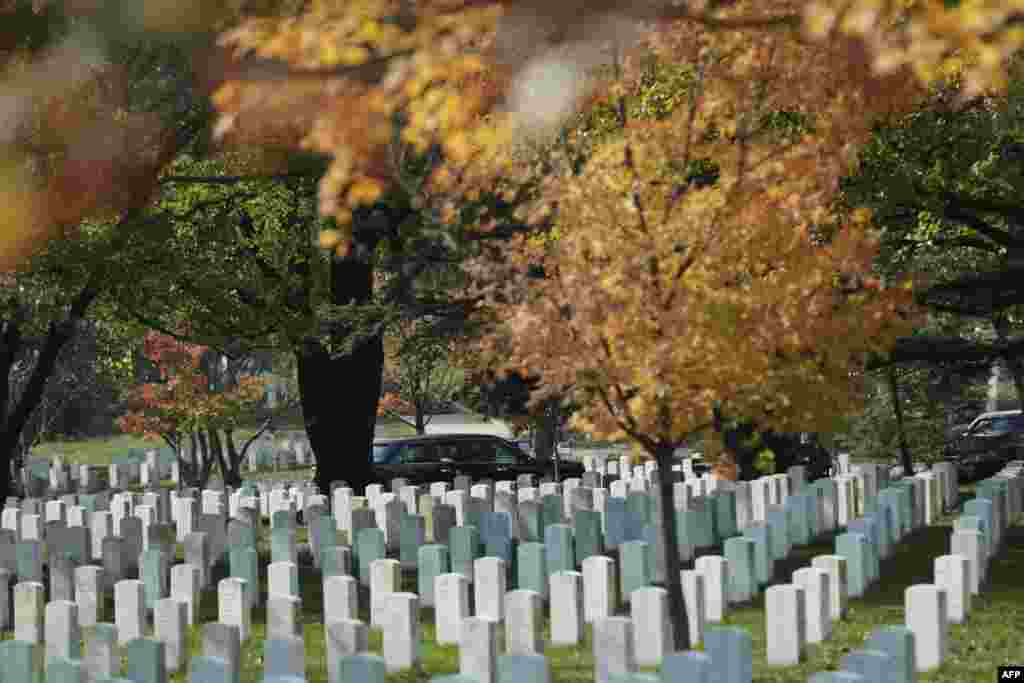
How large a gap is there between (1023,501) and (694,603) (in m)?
9.78

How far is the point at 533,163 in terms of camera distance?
13.1 m

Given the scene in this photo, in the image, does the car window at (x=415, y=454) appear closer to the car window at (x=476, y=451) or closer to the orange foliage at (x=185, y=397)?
the car window at (x=476, y=451)

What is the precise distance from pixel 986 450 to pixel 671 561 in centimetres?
1879

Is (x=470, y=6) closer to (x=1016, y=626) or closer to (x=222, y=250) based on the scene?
(x=1016, y=626)

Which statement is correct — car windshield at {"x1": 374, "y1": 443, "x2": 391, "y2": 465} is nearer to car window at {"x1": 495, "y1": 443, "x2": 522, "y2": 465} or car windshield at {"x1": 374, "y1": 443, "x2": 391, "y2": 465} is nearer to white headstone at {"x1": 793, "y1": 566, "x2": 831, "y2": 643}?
car window at {"x1": 495, "y1": 443, "x2": 522, "y2": 465}

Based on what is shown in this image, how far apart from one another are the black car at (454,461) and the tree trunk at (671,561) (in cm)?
1551

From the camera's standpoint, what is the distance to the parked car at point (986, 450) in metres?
28.5

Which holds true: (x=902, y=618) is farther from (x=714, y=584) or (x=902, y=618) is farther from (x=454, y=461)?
(x=454, y=461)

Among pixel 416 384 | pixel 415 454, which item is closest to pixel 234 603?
pixel 415 454

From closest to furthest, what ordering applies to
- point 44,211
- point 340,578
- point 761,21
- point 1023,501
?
point 761,21, point 340,578, point 44,211, point 1023,501

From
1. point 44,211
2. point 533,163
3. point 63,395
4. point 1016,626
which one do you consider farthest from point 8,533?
point 63,395

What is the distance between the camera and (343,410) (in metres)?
24.3

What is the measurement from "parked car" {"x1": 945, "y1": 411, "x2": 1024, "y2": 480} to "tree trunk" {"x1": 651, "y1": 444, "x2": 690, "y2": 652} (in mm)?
18089

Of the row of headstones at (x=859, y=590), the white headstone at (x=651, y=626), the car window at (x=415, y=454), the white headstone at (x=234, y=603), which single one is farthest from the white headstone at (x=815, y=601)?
the car window at (x=415, y=454)
